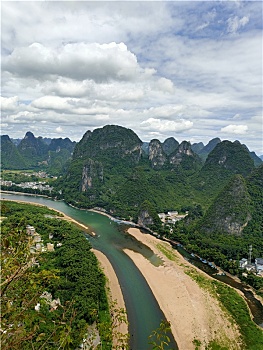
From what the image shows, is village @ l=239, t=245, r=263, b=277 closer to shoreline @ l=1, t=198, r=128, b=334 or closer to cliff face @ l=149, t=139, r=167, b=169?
shoreline @ l=1, t=198, r=128, b=334

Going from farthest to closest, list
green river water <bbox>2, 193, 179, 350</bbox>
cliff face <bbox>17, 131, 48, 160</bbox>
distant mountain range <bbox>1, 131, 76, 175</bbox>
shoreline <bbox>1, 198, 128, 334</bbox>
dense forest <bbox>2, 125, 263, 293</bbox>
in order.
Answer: cliff face <bbox>17, 131, 48, 160</bbox>
distant mountain range <bbox>1, 131, 76, 175</bbox>
dense forest <bbox>2, 125, 263, 293</bbox>
shoreline <bbox>1, 198, 128, 334</bbox>
green river water <bbox>2, 193, 179, 350</bbox>

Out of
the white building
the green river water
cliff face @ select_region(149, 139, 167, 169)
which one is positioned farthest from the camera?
cliff face @ select_region(149, 139, 167, 169)

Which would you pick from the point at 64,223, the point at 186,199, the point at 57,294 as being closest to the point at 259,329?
the point at 57,294

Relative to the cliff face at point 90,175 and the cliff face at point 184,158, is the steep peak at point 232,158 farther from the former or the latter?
Result: the cliff face at point 90,175

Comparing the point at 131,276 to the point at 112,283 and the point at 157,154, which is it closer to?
the point at 112,283

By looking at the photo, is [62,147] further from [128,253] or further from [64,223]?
[128,253]

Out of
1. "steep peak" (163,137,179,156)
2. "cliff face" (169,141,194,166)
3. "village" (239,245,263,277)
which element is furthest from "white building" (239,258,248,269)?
"steep peak" (163,137,179,156)
